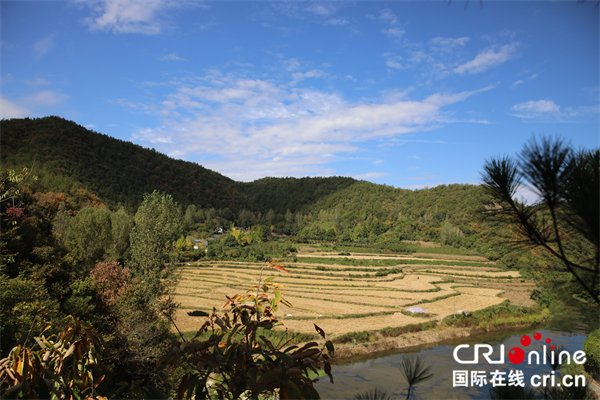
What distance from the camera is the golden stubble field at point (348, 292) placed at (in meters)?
26.5

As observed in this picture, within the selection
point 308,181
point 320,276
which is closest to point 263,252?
point 320,276

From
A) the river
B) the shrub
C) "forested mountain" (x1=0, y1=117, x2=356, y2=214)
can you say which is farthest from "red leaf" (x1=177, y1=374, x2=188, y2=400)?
"forested mountain" (x1=0, y1=117, x2=356, y2=214)

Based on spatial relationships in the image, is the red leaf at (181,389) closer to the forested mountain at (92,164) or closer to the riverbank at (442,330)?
the riverbank at (442,330)

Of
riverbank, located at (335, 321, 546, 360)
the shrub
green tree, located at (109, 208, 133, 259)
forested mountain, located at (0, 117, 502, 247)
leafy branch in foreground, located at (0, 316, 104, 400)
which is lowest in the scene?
riverbank, located at (335, 321, 546, 360)

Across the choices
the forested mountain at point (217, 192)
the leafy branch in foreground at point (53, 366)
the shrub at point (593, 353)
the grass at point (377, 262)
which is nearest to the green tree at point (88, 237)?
the forested mountain at point (217, 192)

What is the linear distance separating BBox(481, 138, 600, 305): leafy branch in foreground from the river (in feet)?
31.9

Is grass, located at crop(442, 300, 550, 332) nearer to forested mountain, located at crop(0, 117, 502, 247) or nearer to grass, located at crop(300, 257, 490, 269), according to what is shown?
forested mountain, located at crop(0, 117, 502, 247)

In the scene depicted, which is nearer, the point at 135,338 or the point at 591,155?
the point at 591,155

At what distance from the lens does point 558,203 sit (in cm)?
226

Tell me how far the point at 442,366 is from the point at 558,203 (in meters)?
18.7

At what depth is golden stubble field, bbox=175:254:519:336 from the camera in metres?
26.5

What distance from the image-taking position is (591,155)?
235 cm

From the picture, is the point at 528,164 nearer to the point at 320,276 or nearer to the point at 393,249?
the point at 320,276

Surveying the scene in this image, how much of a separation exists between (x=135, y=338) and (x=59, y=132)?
319ft
